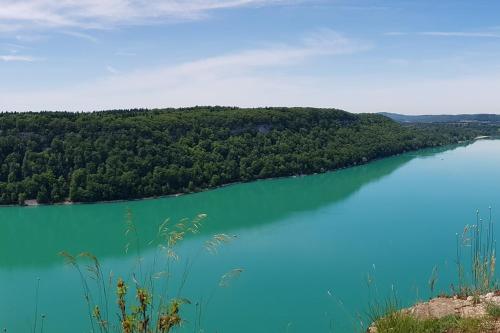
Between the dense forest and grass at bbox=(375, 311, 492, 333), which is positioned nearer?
grass at bbox=(375, 311, 492, 333)

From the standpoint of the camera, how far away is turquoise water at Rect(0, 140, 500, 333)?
13969mm

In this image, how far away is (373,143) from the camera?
5753cm

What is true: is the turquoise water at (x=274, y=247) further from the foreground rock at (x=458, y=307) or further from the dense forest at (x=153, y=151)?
the dense forest at (x=153, y=151)

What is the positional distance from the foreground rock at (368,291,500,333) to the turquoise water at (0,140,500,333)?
999 mm

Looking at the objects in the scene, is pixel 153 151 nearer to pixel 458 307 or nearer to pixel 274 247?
pixel 274 247

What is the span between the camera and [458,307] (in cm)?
333

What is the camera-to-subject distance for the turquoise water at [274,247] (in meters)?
14.0

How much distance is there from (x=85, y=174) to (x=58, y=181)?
1.94 metres

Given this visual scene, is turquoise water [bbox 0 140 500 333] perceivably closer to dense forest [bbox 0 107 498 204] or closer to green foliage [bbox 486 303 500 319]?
green foliage [bbox 486 303 500 319]

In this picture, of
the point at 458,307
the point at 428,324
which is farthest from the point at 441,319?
the point at 458,307

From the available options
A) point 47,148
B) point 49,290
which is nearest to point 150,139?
point 47,148

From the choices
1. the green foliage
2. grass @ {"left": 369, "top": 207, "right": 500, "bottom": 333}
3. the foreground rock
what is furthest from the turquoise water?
the green foliage

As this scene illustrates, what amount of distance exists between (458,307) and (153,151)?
117 ft

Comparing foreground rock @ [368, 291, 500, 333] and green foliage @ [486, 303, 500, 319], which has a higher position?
green foliage @ [486, 303, 500, 319]
